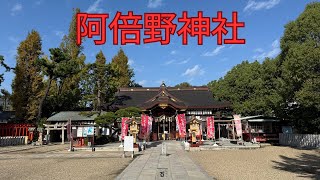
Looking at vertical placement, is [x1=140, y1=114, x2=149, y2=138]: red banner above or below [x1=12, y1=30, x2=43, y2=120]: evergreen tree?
below

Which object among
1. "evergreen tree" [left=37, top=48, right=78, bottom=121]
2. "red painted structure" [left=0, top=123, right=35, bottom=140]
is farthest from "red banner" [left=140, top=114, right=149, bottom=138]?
"red painted structure" [left=0, top=123, right=35, bottom=140]

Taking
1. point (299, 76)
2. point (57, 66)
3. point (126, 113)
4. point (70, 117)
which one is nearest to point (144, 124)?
point (126, 113)

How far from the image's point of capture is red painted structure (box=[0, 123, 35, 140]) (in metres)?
31.8

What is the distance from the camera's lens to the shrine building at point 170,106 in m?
32.5

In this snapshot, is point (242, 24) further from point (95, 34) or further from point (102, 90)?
point (102, 90)

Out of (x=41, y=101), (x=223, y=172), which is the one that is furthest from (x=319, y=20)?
(x=41, y=101)

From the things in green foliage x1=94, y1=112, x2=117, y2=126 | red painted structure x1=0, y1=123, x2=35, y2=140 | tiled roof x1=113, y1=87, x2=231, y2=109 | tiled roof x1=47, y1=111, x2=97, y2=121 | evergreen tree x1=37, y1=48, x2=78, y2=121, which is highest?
evergreen tree x1=37, y1=48, x2=78, y2=121

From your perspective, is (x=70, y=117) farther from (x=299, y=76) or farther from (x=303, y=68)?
(x=303, y=68)

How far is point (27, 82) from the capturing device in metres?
34.1

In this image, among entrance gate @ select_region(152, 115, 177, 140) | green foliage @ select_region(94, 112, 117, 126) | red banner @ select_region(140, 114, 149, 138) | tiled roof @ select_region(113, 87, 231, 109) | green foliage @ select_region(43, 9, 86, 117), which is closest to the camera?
red banner @ select_region(140, 114, 149, 138)

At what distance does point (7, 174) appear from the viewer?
10.9m

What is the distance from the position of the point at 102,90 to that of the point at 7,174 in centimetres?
2223

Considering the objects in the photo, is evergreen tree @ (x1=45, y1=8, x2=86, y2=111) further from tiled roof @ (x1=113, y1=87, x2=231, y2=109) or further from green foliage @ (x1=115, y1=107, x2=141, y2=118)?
green foliage @ (x1=115, y1=107, x2=141, y2=118)

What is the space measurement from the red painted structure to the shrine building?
9500 millimetres
